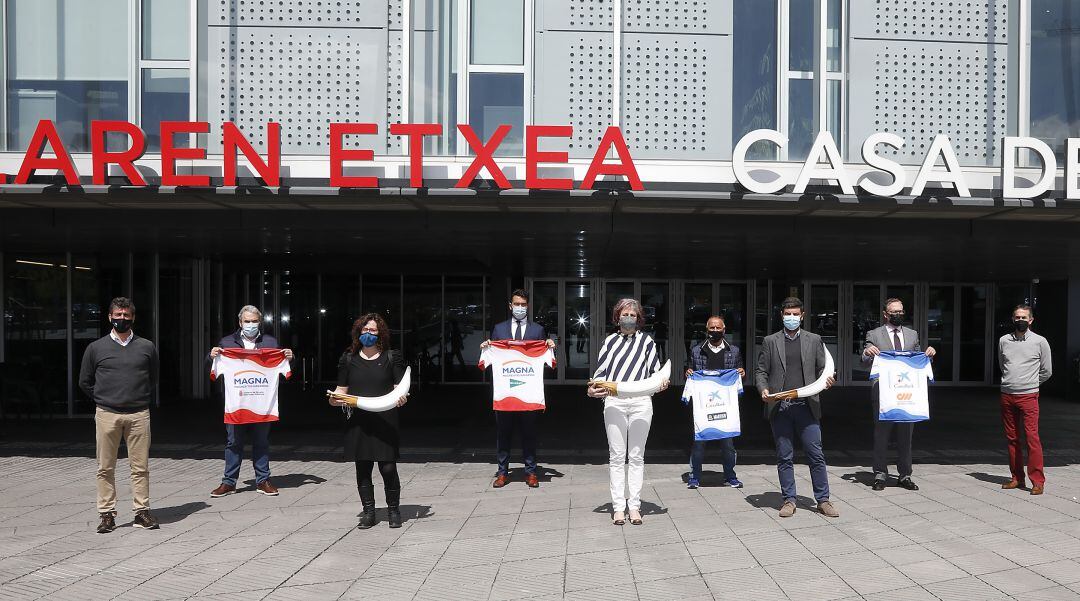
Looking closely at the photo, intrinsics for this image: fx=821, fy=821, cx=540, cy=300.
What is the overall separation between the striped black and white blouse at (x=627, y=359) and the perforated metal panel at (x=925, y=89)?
4362mm

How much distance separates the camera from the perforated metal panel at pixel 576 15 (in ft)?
29.6

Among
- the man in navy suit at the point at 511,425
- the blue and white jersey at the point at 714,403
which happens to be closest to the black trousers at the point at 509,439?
the man in navy suit at the point at 511,425

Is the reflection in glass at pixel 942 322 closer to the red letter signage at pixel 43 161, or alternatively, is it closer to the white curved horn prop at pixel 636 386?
the white curved horn prop at pixel 636 386

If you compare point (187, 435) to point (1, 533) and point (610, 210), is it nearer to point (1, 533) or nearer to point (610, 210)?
point (1, 533)

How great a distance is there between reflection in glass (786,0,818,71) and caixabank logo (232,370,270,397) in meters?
6.62

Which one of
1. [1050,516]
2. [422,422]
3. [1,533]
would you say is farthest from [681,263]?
[1,533]

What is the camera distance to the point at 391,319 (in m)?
21.4

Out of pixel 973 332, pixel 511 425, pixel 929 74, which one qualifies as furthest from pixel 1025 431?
pixel 973 332

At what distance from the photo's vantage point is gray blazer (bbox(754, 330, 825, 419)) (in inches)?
277

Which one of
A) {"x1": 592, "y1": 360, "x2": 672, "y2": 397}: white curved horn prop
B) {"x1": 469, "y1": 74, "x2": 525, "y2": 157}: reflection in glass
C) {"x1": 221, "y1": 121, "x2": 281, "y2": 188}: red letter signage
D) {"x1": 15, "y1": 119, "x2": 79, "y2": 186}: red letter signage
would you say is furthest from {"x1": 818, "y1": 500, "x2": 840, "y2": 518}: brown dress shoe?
{"x1": 15, "y1": 119, "x2": 79, "y2": 186}: red letter signage

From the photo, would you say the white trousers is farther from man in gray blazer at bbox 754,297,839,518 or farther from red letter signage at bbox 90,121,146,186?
red letter signage at bbox 90,121,146,186

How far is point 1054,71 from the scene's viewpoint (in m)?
9.30

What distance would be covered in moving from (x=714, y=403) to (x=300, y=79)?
5.62 metres

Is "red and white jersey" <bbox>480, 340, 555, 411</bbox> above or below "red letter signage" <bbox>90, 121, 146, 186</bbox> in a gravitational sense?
below
